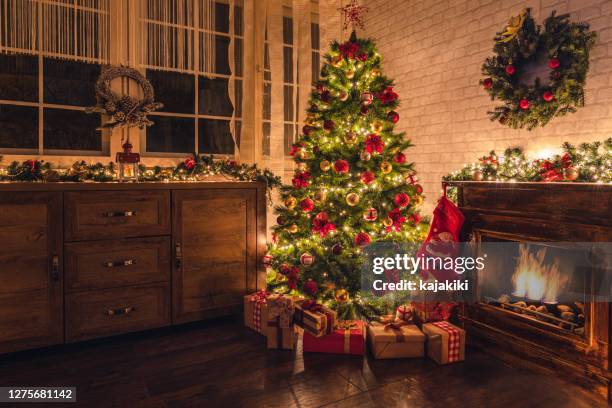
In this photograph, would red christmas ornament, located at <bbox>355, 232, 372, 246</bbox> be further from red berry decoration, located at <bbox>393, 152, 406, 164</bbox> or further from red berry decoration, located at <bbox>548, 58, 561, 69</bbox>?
red berry decoration, located at <bbox>548, 58, 561, 69</bbox>

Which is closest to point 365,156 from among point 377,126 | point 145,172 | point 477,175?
point 377,126

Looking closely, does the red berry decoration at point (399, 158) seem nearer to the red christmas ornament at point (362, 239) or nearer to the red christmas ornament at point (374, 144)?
the red christmas ornament at point (374, 144)

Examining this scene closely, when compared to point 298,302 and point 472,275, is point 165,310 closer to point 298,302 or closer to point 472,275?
point 298,302

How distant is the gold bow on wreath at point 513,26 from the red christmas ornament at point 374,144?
118 cm

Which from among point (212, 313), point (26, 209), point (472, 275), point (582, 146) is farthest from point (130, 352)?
point (582, 146)

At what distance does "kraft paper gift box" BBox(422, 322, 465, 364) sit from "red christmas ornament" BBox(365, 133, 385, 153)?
4.01 ft

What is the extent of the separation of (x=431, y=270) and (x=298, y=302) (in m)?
0.88

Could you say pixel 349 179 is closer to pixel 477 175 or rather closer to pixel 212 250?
pixel 477 175

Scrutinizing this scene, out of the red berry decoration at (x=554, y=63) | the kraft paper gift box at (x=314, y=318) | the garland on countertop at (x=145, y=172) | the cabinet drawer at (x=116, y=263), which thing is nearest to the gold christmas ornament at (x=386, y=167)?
the garland on countertop at (x=145, y=172)

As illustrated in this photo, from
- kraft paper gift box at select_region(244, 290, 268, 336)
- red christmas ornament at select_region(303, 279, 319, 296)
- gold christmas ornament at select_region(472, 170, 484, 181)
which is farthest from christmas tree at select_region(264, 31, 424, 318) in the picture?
gold christmas ornament at select_region(472, 170, 484, 181)

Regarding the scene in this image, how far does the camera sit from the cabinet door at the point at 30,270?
2.31 m

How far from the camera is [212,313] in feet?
9.57

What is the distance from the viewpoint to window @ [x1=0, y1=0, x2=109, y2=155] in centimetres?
298

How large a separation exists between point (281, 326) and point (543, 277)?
152cm
